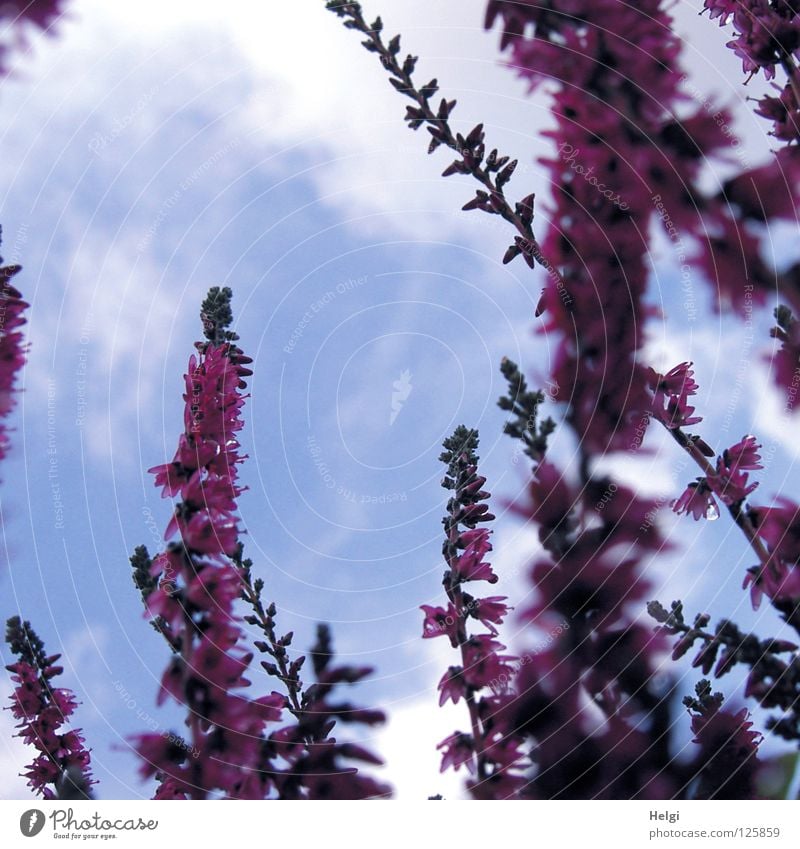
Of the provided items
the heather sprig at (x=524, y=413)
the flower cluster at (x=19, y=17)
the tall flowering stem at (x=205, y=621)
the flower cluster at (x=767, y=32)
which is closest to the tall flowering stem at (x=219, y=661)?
the tall flowering stem at (x=205, y=621)

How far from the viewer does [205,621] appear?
1867mm

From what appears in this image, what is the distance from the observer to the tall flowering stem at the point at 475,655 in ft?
6.01

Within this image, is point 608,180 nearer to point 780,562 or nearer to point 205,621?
point 780,562

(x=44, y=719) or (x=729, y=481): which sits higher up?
(x=729, y=481)

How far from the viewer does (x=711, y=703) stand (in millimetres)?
1958

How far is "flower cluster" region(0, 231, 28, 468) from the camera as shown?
98.1 inches

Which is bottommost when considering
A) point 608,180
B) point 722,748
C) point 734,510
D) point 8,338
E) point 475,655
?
point 722,748

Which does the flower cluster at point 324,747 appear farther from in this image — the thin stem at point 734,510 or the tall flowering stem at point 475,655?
the thin stem at point 734,510
